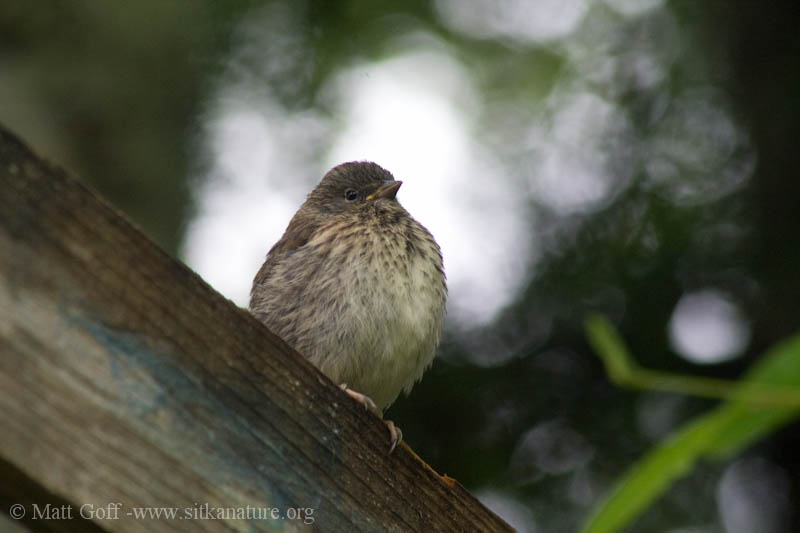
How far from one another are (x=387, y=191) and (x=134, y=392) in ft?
8.75

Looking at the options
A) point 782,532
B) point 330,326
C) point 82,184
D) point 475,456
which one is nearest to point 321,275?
point 330,326

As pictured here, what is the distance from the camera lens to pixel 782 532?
4211mm

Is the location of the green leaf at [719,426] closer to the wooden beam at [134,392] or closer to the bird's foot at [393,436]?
the wooden beam at [134,392]

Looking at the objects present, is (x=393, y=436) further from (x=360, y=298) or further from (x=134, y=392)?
(x=360, y=298)

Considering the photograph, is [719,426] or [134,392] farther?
[134,392]

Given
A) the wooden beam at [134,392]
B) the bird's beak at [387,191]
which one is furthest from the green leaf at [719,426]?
the bird's beak at [387,191]

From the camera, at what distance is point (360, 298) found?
3039 mm

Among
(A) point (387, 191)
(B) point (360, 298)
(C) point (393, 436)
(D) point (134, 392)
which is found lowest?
(D) point (134, 392)

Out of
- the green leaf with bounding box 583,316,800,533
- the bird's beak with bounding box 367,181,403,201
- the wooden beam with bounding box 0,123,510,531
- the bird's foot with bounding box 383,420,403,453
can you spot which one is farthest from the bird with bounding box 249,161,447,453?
the green leaf with bounding box 583,316,800,533

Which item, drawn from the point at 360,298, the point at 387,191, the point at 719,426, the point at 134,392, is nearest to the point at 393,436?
the point at 134,392

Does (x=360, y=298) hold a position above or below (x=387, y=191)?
below

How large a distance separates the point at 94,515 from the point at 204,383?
0.27m

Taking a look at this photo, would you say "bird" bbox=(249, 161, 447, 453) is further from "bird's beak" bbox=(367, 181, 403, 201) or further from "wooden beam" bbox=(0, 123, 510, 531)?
"wooden beam" bbox=(0, 123, 510, 531)

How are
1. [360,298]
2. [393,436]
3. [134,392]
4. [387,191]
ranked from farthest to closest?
[387,191]
[360,298]
[393,436]
[134,392]
